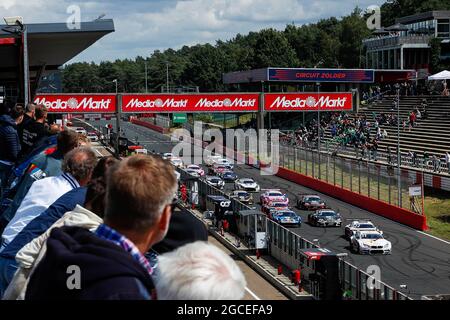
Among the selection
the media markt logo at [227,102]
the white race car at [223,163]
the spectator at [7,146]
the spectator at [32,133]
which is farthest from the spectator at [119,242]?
the white race car at [223,163]

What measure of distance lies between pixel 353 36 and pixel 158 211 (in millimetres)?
126370

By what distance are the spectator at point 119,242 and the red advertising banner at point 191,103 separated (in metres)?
51.4

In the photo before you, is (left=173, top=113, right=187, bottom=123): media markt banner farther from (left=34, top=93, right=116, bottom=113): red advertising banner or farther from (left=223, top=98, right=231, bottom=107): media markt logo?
(left=34, top=93, right=116, bottom=113): red advertising banner

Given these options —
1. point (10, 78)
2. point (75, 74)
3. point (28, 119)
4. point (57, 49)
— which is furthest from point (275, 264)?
point (75, 74)

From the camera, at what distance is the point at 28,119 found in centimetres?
1053

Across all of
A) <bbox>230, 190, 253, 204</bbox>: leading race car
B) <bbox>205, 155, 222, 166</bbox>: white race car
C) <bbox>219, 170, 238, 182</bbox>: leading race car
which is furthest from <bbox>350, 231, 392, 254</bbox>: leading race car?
<bbox>205, 155, 222, 166</bbox>: white race car

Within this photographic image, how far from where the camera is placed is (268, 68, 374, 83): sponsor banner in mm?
73250

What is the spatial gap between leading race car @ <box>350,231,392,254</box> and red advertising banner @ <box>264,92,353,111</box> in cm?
2731

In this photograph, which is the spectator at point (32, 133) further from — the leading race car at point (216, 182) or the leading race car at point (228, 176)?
the leading race car at point (228, 176)

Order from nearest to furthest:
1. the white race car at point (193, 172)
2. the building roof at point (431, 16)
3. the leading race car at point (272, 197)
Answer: the leading race car at point (272, 197) → the white race car at point (193, 172) → the building roof at point (431, 16)

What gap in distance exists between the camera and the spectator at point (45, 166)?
6633 millimetres

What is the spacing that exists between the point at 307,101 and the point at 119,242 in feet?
185

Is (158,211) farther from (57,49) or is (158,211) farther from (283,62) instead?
(283,62)
